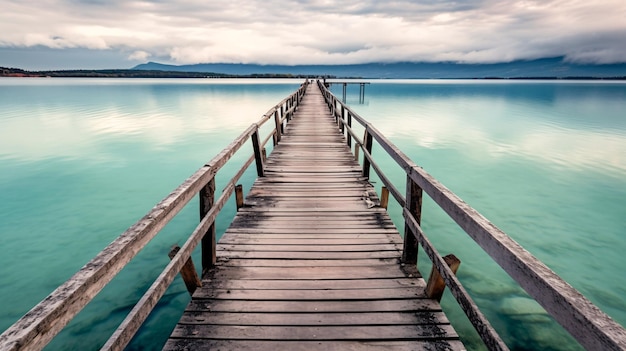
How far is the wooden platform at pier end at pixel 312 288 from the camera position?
93.8 inches

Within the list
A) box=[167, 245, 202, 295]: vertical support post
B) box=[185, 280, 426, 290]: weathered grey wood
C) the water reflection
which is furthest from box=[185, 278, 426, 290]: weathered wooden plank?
the water reflection

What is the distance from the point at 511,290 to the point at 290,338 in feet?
14.1

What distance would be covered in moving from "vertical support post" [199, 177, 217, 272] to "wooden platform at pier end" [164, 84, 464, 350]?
0.33 ft

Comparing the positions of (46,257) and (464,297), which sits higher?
(464,297)

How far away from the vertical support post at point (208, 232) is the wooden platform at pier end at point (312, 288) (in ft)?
0.33

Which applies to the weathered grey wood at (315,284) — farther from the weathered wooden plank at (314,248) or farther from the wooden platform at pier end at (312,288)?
the weathered wooden plank at (314,248)

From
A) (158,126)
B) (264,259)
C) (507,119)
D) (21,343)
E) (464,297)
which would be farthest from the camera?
(507,119)

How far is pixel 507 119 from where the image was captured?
29500mm

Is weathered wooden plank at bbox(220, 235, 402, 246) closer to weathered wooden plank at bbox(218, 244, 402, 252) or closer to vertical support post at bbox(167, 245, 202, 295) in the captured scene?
weathered wooden plank at bbox(218, 244, 402, 252)

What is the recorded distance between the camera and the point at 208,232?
3.18 meters

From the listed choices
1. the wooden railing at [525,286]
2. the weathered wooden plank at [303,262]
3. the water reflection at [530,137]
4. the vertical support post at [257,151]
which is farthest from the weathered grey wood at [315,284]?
the water reflection at [530,137]

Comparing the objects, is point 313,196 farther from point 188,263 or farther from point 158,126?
point 158,126

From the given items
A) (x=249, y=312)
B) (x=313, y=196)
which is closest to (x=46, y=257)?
(x=313, y=196)

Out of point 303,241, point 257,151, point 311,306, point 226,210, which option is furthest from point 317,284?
point 226,210
